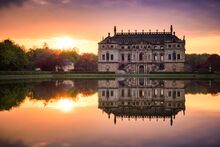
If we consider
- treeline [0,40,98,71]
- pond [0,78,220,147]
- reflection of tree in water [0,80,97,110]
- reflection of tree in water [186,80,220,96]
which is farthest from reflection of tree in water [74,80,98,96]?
treeline [0,40,98,71]

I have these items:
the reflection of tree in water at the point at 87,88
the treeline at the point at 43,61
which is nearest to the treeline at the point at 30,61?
the treeline at the point at 43,61

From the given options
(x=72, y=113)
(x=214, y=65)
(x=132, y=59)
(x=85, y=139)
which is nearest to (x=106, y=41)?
(x=132, y=59)

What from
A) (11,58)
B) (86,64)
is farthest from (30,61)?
(11,58)

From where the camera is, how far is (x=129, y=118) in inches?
615

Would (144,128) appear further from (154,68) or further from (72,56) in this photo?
(72,56)

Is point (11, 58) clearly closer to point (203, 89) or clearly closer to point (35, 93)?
point (35, 93)

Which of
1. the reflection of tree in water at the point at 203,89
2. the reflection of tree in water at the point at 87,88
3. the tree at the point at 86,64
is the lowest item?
the reflection of tree in water at the point at 203,89

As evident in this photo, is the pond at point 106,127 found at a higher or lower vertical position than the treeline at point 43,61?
lower

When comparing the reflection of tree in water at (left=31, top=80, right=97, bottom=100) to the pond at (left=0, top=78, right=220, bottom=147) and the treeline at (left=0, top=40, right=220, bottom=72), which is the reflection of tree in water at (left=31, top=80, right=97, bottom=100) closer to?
the pond at (left=0, top=78, right=220, bottom=147)

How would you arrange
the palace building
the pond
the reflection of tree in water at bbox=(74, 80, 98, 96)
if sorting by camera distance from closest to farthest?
the pond, the reflection of tree in water at bbox=(74, 80, 98, 96), the palace building

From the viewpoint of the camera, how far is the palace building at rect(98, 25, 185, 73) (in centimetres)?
9125

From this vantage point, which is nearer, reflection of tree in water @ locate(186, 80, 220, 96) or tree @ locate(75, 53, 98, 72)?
reflection of tree in water @ locate(186, 80, 220, 96)

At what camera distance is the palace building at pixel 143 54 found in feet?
299

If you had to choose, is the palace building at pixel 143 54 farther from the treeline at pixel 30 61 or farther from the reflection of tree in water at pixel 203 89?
the reflection of tree in water at pixel 203 89
